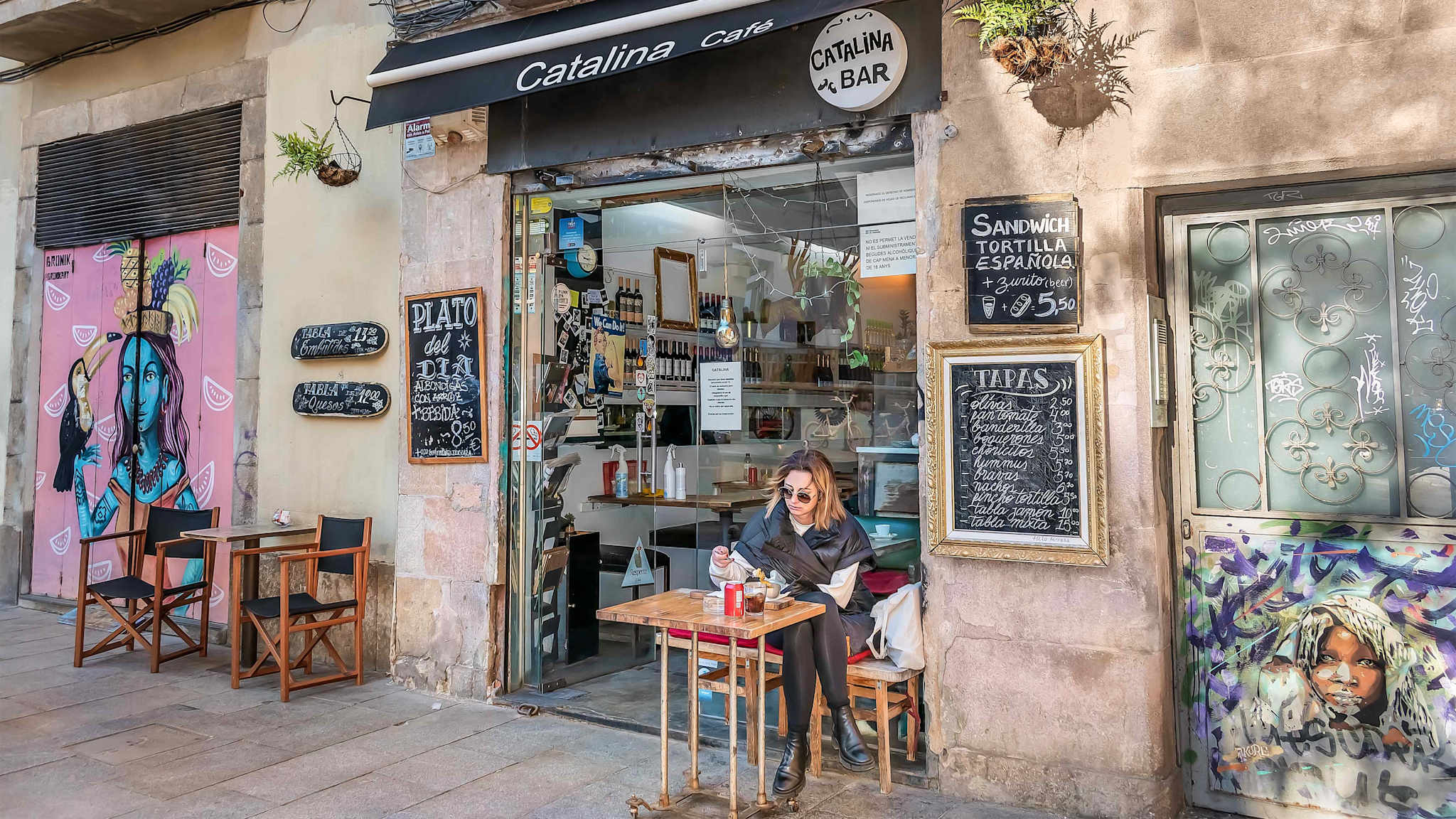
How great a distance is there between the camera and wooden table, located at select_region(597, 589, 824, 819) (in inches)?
135

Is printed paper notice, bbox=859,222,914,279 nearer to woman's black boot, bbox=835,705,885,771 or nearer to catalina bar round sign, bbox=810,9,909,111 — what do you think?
catalina bar round sign, bbox=810,9,909,111

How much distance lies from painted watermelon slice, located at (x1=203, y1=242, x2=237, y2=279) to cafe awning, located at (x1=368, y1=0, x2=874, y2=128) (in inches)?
96.1

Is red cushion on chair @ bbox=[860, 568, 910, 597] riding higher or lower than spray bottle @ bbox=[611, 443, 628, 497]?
lower

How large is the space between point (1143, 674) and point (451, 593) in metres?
3.58

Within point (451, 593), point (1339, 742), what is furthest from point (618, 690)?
point (1339, 742)

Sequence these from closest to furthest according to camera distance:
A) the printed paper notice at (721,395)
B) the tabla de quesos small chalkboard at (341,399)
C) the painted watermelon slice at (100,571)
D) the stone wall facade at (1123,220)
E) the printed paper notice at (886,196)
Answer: the stone wall facade at (1123,220)
the printed paper notice at (886,196)
the printed paper notice at (721,395)
the tabla de quesos small chalkboard at (341,399)
the painted watermelon slice at (100,571)

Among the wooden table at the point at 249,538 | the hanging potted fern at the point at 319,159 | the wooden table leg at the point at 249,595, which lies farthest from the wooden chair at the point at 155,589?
the hanging potted fern at the point at 319,159

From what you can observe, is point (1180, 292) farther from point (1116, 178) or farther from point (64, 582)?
point (64, 582)

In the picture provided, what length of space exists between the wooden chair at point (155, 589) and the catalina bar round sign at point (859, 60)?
190 inches

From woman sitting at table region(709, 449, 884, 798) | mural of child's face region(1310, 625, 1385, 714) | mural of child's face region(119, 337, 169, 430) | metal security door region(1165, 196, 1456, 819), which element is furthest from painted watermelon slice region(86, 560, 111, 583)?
mural of child's face region(1310, 625, 1385, 714)

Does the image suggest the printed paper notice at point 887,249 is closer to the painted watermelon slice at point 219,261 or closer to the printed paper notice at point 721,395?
the printed paper notice at point 721,395

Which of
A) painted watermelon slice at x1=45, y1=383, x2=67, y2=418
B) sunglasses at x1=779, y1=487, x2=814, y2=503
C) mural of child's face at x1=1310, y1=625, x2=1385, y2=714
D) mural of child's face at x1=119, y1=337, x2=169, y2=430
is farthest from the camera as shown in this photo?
painted watermelon slice at x1=45, y1=383, x2=67, y2=418

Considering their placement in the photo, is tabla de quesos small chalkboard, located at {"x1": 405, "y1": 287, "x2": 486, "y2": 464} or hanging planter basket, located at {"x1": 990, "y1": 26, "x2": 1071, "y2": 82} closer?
hanging planter basket, located at {"x1": 990, "y1": 26, "x2": 1071, "y2": 82}

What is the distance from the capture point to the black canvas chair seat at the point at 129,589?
5.83m
